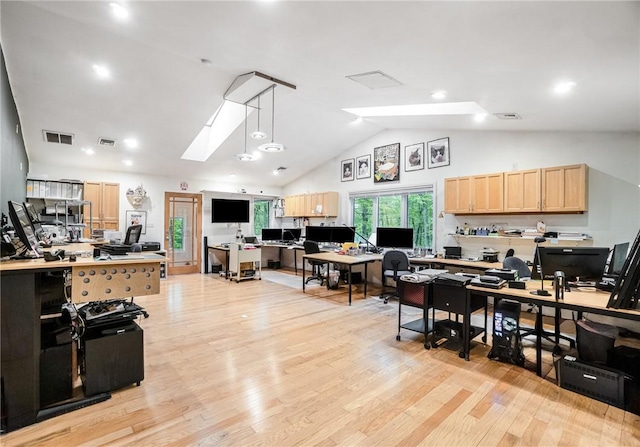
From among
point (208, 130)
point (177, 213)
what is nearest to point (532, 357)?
point (208, 130)

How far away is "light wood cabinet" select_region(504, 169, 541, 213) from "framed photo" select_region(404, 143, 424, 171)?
1.70 m

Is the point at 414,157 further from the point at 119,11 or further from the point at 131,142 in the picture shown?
the point at 131,142

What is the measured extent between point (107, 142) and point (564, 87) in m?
6.98

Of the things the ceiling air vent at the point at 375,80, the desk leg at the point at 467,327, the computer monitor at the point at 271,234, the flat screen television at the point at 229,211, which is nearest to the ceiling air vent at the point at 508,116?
the ceiling air vent at the point at 375,80

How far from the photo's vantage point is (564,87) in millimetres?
2936

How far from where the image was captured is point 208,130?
701 cm

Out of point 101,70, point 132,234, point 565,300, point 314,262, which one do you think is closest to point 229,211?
point 314,262

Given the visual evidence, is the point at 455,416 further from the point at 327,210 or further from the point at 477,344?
the point at 327,210

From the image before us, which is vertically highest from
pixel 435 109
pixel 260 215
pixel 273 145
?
pixel 435 109

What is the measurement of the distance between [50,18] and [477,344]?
561 cm

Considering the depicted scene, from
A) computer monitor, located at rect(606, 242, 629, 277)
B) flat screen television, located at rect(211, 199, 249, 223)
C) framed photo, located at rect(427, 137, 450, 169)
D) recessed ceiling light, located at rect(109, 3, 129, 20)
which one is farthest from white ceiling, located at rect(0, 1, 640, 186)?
flat screen television, located at rect(211, 199, 249, 223)

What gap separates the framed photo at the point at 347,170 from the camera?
7.53m

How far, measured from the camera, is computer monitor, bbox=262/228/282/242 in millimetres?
8539

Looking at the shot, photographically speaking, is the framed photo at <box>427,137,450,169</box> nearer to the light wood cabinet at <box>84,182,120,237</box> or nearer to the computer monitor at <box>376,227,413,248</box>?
the computer monitor at <box>376,227,413,248</box>
